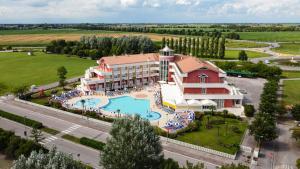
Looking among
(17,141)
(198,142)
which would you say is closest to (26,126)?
(17,141)

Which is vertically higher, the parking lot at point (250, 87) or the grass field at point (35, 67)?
the grass field at point (35, 67)

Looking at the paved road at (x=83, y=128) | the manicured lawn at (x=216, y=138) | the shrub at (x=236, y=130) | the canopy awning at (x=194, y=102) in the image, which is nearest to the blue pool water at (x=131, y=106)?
the canopy awning at (x=194, y=102)

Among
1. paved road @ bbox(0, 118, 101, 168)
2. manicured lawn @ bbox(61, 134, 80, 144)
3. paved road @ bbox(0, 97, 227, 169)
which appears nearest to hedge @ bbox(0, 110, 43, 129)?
paved road @ bbox(0, 118, 101, 168)

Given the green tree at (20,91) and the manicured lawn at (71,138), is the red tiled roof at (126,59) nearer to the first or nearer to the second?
the green tree at (20,91)

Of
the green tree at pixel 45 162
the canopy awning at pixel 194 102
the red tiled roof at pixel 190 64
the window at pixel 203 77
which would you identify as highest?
the red tiled roof at pixel 190 64

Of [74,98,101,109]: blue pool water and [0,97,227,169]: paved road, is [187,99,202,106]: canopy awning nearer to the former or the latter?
[0,97,227,169]: paved road

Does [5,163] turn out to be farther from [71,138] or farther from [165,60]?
[165,60]

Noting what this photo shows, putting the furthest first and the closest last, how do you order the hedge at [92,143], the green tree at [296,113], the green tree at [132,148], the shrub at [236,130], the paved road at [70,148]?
the green tree at [296,113] < the shrub at [236,130] < the hedge at [92,143] < the paved road at [70,148] < the green tree at [132,148]

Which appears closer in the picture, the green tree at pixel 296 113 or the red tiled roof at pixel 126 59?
the green tree at pixel 296 113
